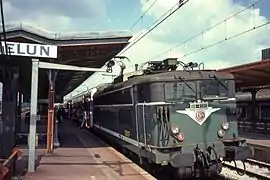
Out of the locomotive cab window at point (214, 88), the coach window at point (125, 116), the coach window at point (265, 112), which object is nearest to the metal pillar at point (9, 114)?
the coach window at point (125, 116)

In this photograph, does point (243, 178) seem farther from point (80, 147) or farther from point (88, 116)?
point (88, 116)

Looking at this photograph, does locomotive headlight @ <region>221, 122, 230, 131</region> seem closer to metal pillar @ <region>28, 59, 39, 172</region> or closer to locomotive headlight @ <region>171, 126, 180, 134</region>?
locomotive headlight @ <region>171, 126, 180, 134</region>

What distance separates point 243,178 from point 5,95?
8164mm

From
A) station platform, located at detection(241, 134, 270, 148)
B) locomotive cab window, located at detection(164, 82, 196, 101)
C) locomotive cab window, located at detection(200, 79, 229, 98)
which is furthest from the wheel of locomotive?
station platform, located at detection(241, 134, 270, 148)

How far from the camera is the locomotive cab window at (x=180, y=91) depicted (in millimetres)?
11680

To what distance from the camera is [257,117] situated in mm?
34969

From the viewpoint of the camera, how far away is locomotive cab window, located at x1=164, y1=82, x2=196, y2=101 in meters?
11.7

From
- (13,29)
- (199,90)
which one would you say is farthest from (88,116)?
(199,90)

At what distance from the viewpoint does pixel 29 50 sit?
41.6 feet

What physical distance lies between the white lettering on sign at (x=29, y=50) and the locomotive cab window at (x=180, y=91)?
353 cm

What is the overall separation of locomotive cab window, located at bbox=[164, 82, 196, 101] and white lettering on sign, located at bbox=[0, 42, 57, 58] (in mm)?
3532

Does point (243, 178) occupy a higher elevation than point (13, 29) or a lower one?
lower

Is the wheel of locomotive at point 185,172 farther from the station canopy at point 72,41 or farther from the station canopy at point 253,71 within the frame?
the station canopy at point 253,71

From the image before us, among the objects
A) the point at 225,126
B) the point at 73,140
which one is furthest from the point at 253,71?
the point at 225,126
